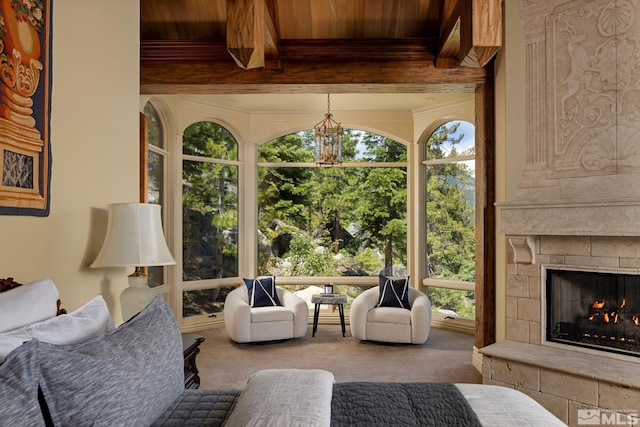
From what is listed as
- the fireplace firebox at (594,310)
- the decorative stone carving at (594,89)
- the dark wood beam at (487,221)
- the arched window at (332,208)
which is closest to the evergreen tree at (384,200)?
the arched window at (332,208)

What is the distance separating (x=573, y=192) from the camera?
128 inches

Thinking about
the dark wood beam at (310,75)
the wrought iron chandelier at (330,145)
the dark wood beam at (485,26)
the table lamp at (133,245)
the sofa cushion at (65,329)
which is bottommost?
the sofa cushion at (65,329)

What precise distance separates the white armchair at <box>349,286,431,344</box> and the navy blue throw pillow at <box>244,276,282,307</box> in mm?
1001

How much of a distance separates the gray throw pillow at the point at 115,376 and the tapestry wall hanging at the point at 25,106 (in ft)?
2.81

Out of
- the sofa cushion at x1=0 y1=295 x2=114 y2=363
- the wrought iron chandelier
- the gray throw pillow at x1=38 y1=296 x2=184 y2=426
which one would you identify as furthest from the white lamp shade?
the wrought iron chandelier

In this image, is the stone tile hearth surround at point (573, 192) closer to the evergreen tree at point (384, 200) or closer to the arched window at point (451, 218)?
the arched window at point (451, 218)

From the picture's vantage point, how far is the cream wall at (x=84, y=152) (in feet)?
6.83

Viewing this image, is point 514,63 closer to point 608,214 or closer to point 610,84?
point 610,84

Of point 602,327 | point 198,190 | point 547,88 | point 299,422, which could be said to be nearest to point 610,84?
point 547,88

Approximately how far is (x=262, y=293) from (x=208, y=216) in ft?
4.82

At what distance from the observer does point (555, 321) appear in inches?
137

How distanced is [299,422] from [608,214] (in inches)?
108

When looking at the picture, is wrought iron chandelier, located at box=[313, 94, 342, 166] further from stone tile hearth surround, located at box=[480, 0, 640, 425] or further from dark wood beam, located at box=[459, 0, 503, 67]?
dark wood beam, located at box=[459, 0, 503, 67]

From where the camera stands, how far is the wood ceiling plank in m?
2.67
